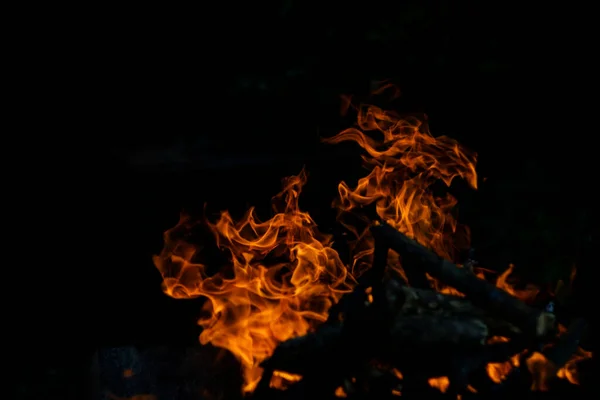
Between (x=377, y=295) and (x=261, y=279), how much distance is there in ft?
3.88

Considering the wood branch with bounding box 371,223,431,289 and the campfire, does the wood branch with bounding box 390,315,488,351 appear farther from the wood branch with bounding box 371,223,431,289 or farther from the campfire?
the wood branch with bounding box 371,223,431,289

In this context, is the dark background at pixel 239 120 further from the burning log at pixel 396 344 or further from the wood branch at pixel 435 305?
the burning log at pixel 396 344

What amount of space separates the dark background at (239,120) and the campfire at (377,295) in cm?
23

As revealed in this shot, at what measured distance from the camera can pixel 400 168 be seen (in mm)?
4777

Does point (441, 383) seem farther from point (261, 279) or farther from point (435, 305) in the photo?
point (261, 279)

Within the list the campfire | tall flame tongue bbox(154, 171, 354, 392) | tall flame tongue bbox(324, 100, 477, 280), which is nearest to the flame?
the campfire

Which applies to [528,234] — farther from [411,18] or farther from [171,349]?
[171,349]

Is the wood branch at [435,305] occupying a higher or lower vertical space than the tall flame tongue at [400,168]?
lower

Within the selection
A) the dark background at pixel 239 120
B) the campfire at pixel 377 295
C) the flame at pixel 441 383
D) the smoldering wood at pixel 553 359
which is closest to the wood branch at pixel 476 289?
the campfire at pixel 377 295

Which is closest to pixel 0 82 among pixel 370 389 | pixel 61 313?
pixel 61 313

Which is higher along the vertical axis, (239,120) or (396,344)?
(239,120)

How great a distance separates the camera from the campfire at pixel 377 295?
334 cm

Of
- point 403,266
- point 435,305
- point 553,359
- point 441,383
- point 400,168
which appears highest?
point 400,168

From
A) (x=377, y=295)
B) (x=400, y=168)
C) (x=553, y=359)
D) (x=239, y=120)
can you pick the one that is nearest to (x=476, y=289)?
(x=377, y=295)
